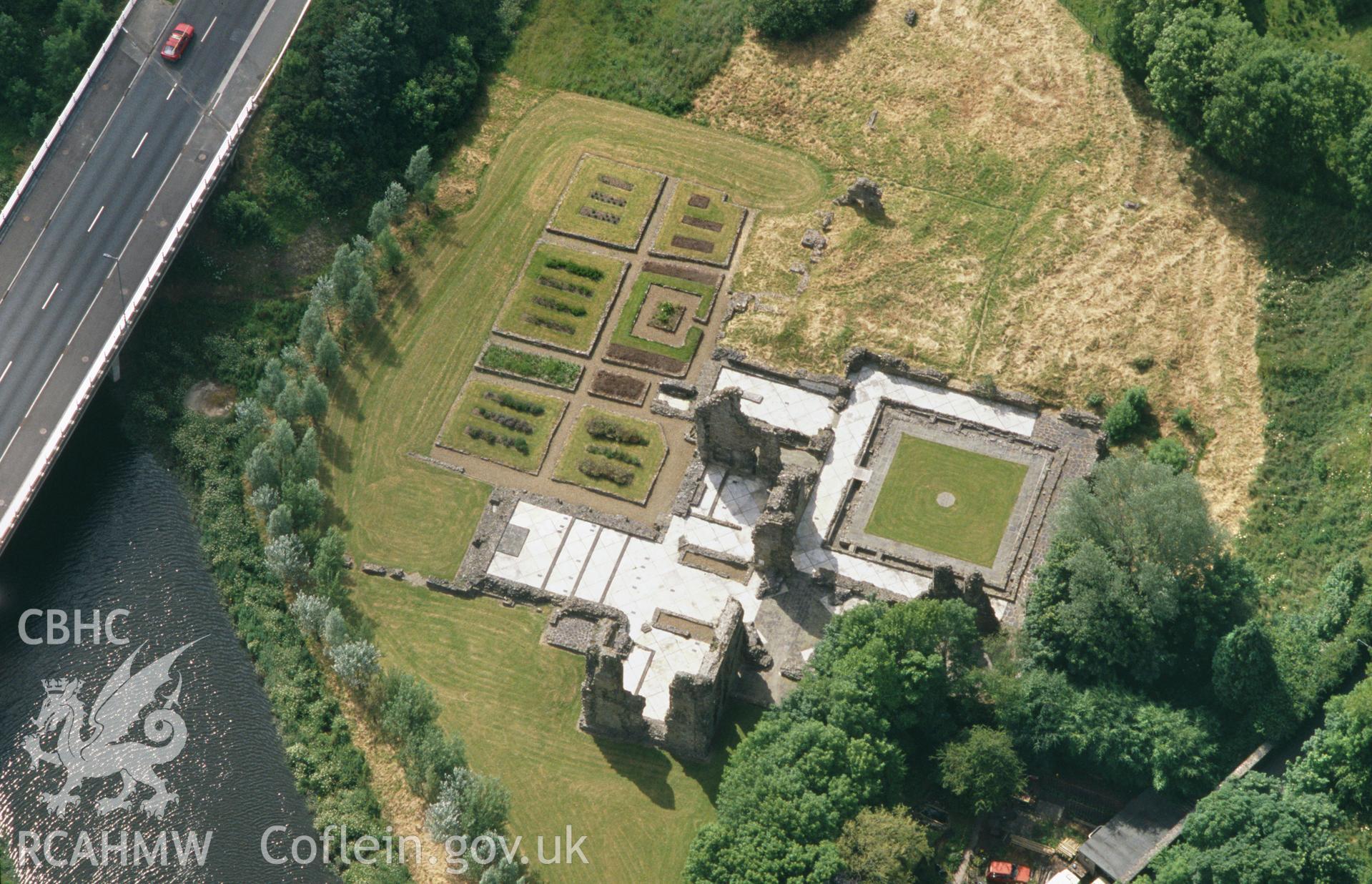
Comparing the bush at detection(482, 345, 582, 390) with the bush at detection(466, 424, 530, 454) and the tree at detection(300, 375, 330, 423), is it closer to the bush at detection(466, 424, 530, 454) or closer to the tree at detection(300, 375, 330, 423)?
the bush at detection(466, 424, 530, 454)

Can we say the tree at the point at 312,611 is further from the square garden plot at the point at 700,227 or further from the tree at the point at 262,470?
the square garden plot at the point at 700,227

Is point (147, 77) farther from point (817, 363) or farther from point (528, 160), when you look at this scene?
point (817, 363)

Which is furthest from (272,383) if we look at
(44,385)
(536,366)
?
(536,366)

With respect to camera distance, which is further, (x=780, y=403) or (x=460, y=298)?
(x=460, y=298)

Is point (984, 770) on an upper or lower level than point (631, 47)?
lower

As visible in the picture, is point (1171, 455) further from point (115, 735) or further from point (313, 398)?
point (115, 735)

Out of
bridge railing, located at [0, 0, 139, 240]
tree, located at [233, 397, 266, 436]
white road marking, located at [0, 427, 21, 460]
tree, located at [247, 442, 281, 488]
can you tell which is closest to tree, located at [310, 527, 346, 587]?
tree, located at [247, 442, 281, 488]

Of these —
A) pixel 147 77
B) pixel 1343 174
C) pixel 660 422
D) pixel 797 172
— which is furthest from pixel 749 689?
pixel 147 77
